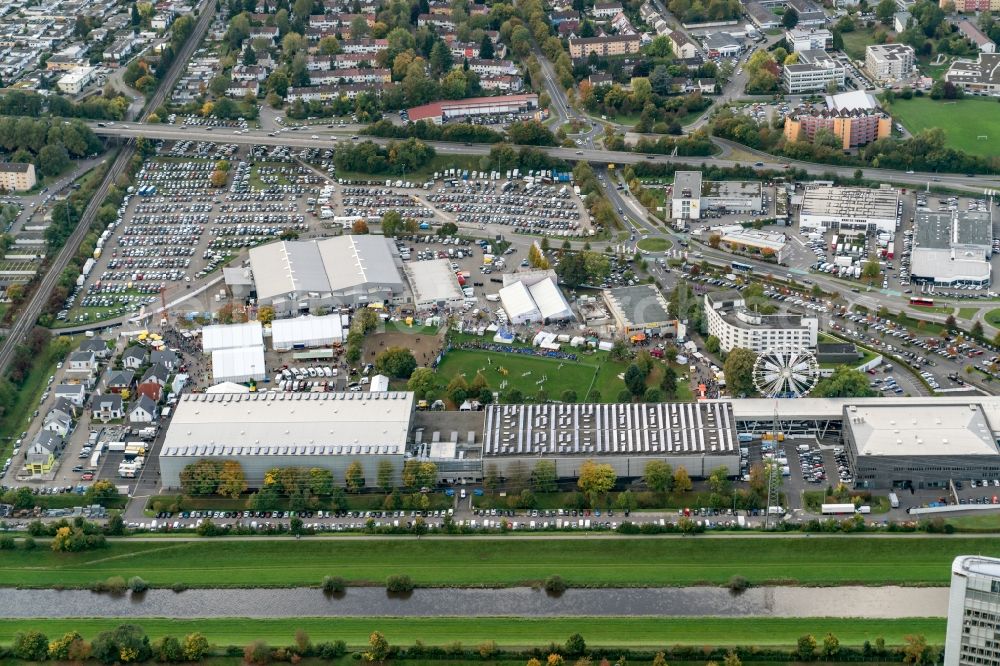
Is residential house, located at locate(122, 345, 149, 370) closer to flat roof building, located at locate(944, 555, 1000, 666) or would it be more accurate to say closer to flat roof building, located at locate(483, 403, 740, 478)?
flat roof building, located at locate(483, 403, 740, 478)

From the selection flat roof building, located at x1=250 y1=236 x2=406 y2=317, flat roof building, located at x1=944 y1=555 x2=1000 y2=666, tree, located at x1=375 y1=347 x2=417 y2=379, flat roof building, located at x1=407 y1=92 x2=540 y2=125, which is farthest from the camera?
flat roof building, located at x1=407 y1=92 x2=540 y2=125

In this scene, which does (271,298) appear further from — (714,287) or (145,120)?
(145,120)

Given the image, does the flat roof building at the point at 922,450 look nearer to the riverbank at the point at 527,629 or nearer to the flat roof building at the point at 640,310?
the riverbank at the point at 527,629

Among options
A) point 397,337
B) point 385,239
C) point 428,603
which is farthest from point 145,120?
point 428,603

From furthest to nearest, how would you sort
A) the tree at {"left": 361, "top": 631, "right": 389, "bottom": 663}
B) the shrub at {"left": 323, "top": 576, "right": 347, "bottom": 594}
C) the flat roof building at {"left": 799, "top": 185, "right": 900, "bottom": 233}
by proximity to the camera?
the flat roof building at {"left": 799, "top": 185, "right": 900, "bottom": 233}, the shrub at {"left": 323, "top": 576, "right": 347, "bottom": 594}, the tree at {"left": 361, "top": 631, "right": 389, "bottom": 663}

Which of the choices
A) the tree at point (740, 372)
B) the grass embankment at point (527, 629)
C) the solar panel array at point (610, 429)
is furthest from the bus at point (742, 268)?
the grass embankment at point (527, 629)

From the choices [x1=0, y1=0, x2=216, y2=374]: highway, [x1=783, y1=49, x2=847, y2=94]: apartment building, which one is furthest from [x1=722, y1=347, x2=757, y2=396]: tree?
[x1=783, y1=49, x2=847, y2=94]: apartment building
